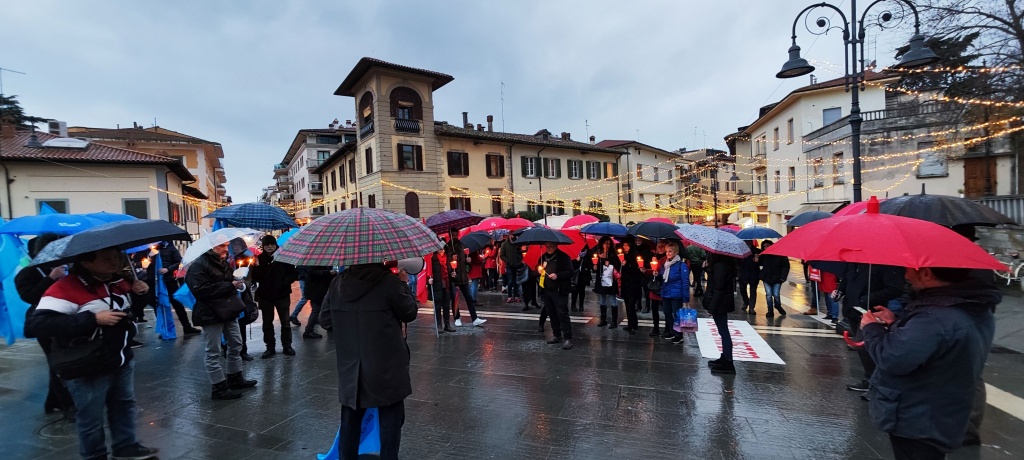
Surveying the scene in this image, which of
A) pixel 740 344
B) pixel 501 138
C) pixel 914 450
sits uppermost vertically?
pixel 501 138

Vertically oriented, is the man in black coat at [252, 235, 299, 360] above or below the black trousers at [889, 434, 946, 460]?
above

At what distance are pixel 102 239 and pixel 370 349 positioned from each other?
2.14 meters

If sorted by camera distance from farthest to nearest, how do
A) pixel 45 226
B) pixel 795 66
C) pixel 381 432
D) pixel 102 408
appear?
pixel 795 66 < pixel 45 226 < pixel 102 408 < pixel 381 432

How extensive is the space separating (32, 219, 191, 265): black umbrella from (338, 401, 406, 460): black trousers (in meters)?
1.96

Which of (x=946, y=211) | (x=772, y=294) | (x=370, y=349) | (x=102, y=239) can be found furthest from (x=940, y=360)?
(x=772, y=294)

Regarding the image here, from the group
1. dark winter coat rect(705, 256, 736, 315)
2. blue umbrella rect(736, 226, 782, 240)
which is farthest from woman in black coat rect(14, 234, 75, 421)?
blue umbrella rect(736, 226, 782, 240)

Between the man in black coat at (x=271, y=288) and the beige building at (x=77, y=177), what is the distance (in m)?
19.7

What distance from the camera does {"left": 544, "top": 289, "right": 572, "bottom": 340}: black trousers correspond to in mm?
6922

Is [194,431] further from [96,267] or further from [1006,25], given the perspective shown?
[1006,25]

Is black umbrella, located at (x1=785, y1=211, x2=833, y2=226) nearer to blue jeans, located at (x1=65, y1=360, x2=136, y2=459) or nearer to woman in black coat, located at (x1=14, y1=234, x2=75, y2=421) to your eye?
blue jeans, located at (x1=65, y1=360, x2=136, y2=459)

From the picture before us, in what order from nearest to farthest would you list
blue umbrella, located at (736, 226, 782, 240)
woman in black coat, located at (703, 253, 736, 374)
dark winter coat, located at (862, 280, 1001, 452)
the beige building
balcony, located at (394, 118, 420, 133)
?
dark winter coat, located at (862, 280, 1001, 452)
woman in black coat, located at (703, 253, 736, 374)
blue umbrella, located at (736, 226, 782, 240)
the beige building
balcony, located at (394, 118, 420, 133)

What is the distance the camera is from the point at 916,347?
225cm

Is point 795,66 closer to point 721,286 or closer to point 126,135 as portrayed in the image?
point 721,286

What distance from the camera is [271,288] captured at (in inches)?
257
